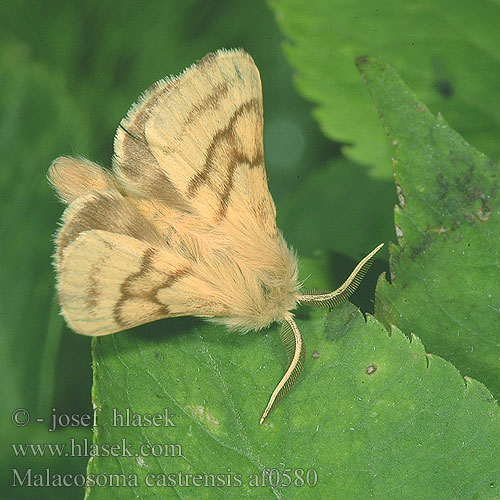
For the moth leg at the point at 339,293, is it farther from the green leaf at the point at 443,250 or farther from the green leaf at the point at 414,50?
the green leaf at the point at 414,50

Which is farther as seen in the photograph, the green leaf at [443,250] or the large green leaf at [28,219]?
the large green leaf at [28,219]

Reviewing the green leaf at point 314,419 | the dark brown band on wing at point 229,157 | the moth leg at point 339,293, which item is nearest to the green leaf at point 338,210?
the moth leg at point 339,293

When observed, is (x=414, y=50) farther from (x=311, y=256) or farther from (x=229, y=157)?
(x=229, y=157)

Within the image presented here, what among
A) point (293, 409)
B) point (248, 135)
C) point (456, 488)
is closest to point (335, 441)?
point (293, 409)

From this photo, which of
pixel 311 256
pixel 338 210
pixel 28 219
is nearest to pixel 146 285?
pixel 311 256

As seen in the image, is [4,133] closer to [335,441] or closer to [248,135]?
[248,135]
